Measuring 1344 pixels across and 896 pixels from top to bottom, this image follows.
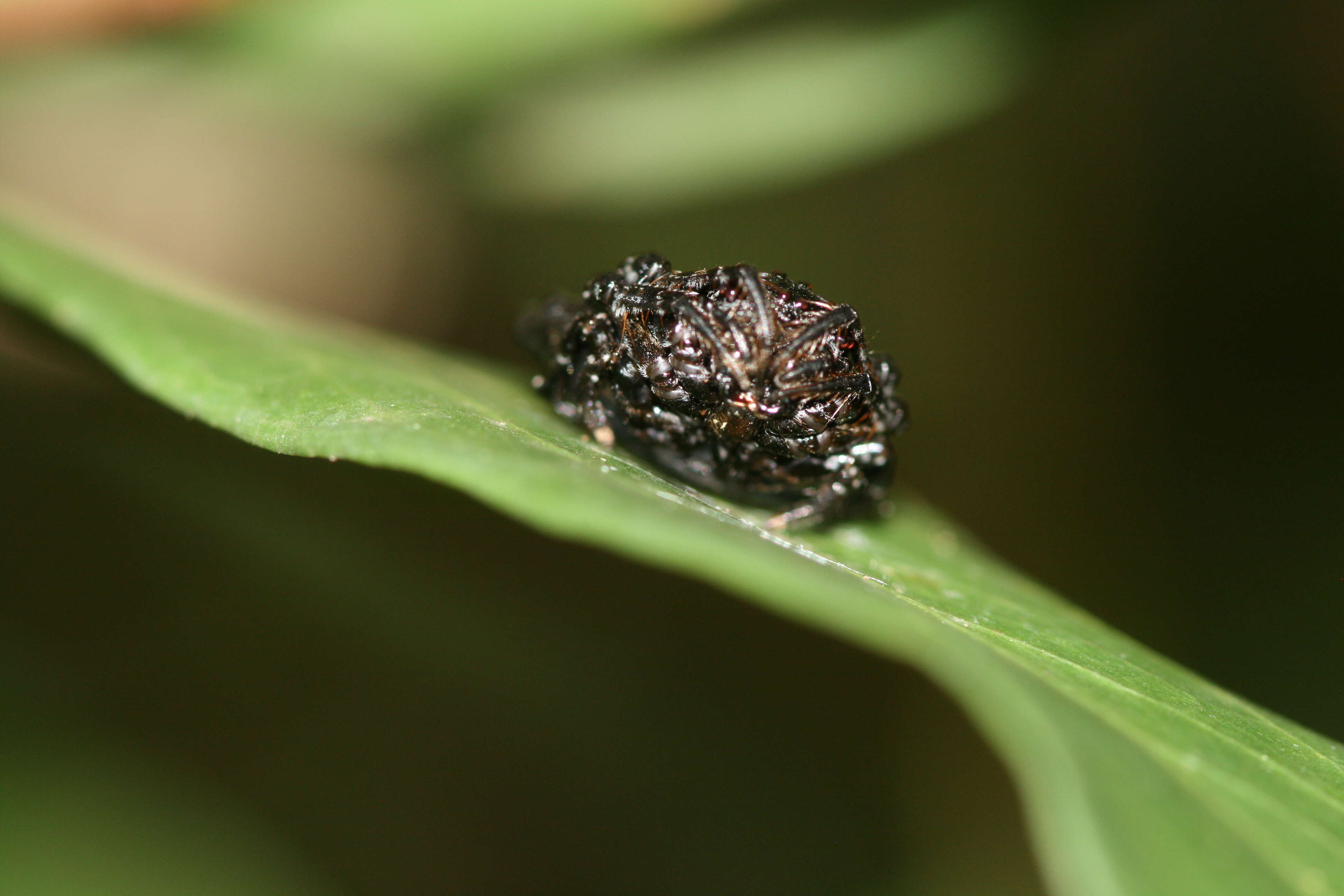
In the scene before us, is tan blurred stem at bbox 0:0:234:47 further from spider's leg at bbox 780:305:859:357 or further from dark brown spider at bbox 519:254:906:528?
spider's leg at bbox 780:305:859:357

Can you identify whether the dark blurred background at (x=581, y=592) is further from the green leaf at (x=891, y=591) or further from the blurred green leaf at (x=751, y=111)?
the green leaf at (x=891, y=591)

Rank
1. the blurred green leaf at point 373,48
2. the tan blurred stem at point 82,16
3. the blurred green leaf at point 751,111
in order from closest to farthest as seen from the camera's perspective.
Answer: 1. the tan blurred stem at point 82,16
2. the blurred green leaf at point 373,48
3. the blurred green leaf at point 751,111

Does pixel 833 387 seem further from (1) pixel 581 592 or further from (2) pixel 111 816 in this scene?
(2) pixel 111 816

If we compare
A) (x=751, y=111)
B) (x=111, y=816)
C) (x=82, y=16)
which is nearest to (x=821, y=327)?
(x=751, y=111)

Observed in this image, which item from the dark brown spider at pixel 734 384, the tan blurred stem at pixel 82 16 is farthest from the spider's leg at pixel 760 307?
the tan blurred stem at pixel 82 16

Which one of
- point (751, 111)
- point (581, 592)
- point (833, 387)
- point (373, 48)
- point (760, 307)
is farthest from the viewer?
point (751, 111)

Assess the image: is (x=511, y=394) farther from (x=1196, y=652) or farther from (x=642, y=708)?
(x=1196, y=652)
